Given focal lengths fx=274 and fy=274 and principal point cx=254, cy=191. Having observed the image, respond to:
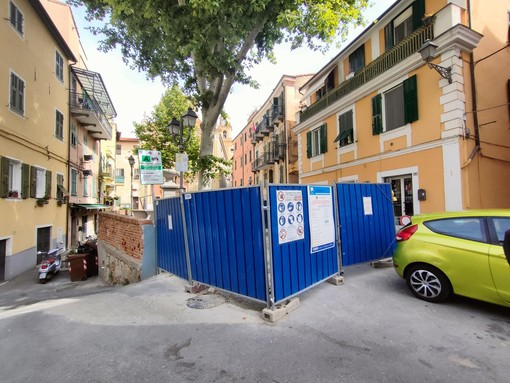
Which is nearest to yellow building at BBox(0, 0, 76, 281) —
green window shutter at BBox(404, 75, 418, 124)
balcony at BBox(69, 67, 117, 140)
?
balcony at BBox(69, 67, 117, 140)

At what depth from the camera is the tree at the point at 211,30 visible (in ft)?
23.7

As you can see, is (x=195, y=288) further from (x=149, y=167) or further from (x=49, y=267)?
(x=49, y=267)

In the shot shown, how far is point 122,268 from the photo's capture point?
340 inches

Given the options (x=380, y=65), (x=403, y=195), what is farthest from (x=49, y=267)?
(x=380, y=65)

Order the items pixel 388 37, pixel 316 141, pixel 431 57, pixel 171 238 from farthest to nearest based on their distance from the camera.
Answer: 1. pixel 316 141
2. pixel 388 37
3. pixel 431 57
4. pixel 171 238

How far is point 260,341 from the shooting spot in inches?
127

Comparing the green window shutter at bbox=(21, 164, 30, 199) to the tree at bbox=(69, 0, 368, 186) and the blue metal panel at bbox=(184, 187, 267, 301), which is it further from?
the blue metal panel at bbox=(184, 187, 267, 301)

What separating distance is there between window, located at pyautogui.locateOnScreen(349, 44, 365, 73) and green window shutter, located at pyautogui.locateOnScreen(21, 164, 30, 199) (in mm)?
15173

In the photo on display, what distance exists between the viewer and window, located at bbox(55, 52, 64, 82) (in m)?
14.2

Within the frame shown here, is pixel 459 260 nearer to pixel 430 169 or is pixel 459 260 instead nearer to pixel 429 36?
pixel 430 169

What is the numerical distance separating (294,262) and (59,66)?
17.0 meters

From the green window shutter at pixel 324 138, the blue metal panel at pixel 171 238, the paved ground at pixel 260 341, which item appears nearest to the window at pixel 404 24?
the green window shutter at pixel 324 138

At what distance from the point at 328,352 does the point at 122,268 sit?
758 cm

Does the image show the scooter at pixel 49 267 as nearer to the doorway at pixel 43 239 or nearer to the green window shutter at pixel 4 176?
the doorway at pixel 43 239
